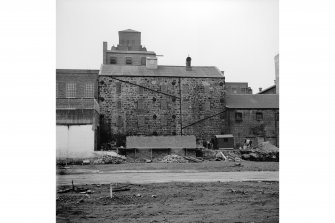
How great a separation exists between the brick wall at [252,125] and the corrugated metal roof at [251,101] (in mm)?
437

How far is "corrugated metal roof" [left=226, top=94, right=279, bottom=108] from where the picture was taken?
2675 centimetres

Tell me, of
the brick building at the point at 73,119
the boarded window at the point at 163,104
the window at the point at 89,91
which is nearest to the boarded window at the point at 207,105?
the boarded window at the point at 163,104

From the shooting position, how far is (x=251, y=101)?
92.2 feet

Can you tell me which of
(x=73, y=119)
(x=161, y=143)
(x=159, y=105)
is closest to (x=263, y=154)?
(x=161, y=143)

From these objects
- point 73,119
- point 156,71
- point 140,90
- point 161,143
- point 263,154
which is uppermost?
point 156,71

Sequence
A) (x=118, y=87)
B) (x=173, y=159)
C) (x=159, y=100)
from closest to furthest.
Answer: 1. (x=173, y=159)
2. (x=118, y=87)
3. (x=159, y=100)

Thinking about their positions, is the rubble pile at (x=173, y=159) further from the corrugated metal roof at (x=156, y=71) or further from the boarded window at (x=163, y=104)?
the corrugated metal roof at (x=156, y=71)

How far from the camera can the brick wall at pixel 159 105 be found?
81.9 feet

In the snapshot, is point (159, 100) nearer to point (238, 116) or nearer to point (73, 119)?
point (238, 116)

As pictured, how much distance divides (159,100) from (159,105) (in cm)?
37

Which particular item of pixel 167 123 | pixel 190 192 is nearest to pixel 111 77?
pixel 167 123

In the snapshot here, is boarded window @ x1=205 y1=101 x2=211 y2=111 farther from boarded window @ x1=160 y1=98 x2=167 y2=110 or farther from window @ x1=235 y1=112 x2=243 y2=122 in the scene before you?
boarded window @ x1=160 y1=98 x2=167 y2=110

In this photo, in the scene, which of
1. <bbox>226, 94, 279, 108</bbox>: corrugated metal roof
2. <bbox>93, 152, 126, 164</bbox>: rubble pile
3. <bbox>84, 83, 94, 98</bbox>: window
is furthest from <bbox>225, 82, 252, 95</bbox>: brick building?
<bbox>84, 83, 94, 98</bbox>: window
